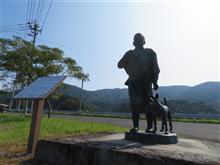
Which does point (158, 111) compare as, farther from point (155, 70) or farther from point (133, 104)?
point (155, 70)

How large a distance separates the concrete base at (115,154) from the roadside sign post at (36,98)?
0.76m

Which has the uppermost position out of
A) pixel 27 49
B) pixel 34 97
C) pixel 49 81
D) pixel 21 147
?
pixel 27 49

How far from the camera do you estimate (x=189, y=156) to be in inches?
160

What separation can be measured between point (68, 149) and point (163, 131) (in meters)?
1.94

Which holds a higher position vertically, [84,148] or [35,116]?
[35,116]

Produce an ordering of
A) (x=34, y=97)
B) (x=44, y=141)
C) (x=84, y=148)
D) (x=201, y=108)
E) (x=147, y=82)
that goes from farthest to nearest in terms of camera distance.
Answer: (x=201, y=108)
(x=34, y=97)
(x=147, y=82)
(x=44, y=141)
(x=84, y=148)

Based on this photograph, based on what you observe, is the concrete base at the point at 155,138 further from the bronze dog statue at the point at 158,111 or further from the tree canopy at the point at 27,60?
the tree canopy at the point at 27,60

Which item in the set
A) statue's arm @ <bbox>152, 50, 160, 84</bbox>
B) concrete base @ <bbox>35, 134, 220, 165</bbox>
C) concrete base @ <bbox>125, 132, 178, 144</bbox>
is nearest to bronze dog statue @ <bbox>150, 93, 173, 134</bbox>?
concrete base @ <bbox>125, 132, 178, 144</bbox>

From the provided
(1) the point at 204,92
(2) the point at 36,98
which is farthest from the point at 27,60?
(1) the point at 204,92

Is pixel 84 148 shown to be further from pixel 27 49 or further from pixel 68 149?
pixel 27 49

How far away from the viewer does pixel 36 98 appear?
6.10 meters

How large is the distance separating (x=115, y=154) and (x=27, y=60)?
14.8m

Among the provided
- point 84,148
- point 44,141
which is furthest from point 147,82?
point 44,141

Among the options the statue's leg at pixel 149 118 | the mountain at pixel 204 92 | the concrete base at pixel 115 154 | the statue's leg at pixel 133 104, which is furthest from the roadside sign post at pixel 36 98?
the mountain at pixel 204 92
